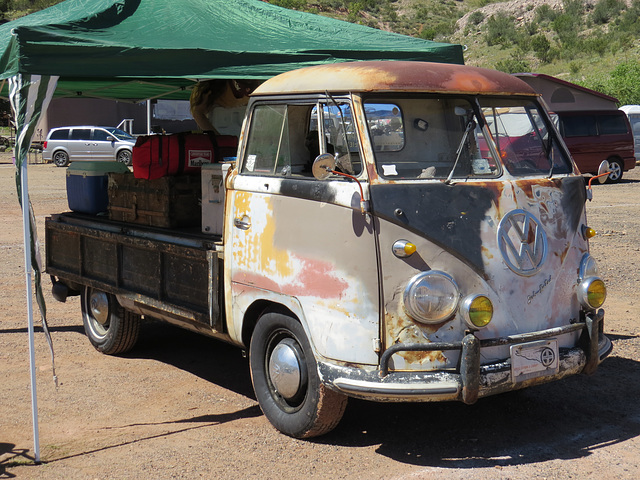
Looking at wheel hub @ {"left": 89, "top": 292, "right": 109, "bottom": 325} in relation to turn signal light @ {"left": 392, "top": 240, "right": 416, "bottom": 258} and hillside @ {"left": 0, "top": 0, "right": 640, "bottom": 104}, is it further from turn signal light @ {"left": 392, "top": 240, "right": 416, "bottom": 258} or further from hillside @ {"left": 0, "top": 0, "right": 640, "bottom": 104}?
hillside @ {"left": 0, "top": 0, "right": 640, "bottom": 104}

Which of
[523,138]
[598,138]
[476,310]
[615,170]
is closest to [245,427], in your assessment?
[476,310]

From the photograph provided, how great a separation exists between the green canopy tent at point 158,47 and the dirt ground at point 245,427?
0.53 metres

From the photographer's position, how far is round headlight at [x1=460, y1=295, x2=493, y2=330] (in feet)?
13.9

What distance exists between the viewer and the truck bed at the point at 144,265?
5.36 metres

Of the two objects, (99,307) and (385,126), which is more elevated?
(385,126)

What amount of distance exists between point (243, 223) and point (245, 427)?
1.28 metres

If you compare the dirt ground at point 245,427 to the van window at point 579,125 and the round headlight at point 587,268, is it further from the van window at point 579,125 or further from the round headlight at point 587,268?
the van window at point 579,125

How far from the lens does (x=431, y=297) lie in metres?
4.21

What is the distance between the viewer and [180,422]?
17.1 ft

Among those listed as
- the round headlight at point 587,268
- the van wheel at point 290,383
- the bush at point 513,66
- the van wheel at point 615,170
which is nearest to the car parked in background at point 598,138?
the van wheel at point 615,170

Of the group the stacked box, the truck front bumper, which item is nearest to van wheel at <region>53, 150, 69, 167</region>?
the stacked box

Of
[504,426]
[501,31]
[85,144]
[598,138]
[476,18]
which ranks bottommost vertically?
[504,426]

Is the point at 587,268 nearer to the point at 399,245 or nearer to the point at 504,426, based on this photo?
the point at 504,426

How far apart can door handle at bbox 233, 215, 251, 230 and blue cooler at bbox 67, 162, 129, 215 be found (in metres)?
2.40
